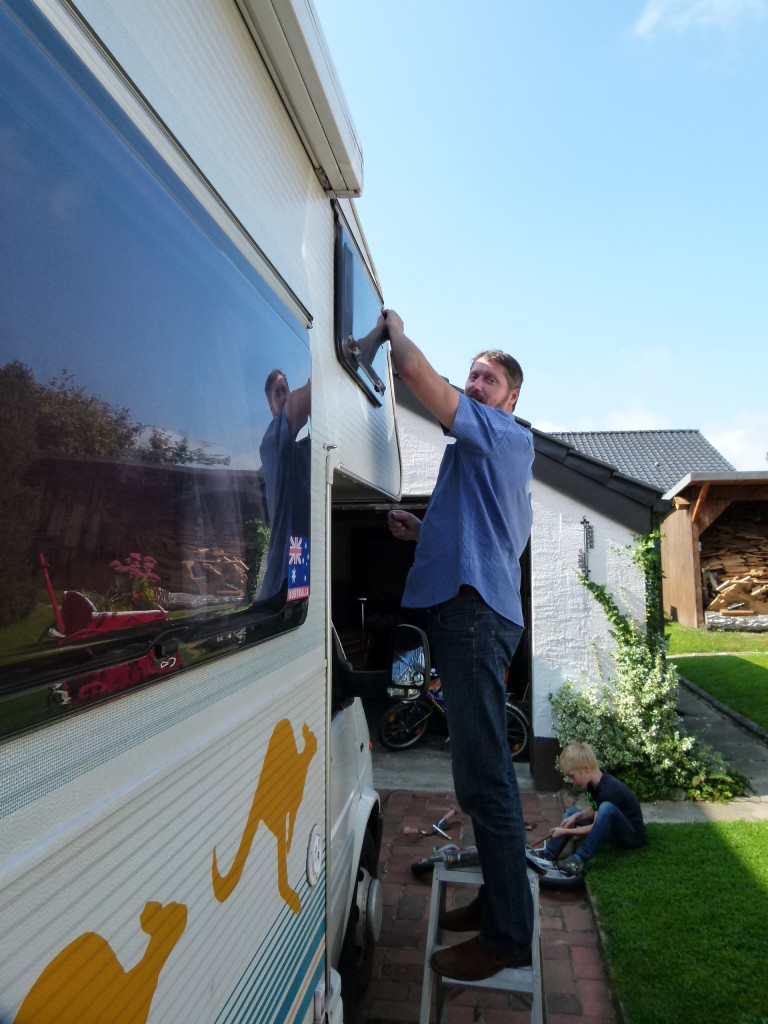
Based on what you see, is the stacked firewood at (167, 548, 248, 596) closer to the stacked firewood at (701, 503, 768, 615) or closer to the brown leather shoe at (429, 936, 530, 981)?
the brown leather shoe at (429, 936, 530, 981)

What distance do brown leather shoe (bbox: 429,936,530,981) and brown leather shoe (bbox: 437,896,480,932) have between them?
0.93 ft

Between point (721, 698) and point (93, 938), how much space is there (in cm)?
948

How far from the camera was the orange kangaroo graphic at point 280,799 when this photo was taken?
1.38 meters

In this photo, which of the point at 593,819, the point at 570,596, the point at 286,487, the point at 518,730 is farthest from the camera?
the point at 518,730

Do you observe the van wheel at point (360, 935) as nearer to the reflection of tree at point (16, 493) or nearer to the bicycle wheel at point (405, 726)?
the reflection of tree at point (16, 493)

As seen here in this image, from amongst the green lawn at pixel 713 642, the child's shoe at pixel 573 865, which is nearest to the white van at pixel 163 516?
the child's shoe at pixel 573 865

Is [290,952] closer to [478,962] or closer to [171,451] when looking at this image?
[478,962]

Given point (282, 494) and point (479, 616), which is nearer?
point (282, 494)

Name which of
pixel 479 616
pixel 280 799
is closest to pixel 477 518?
pixel 479 616

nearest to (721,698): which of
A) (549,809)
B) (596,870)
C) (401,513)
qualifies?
(549,809)

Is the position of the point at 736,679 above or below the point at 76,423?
below

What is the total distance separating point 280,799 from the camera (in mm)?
1602

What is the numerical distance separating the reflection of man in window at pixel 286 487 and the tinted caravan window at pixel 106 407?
0.12 m

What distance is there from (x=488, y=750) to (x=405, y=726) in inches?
207
